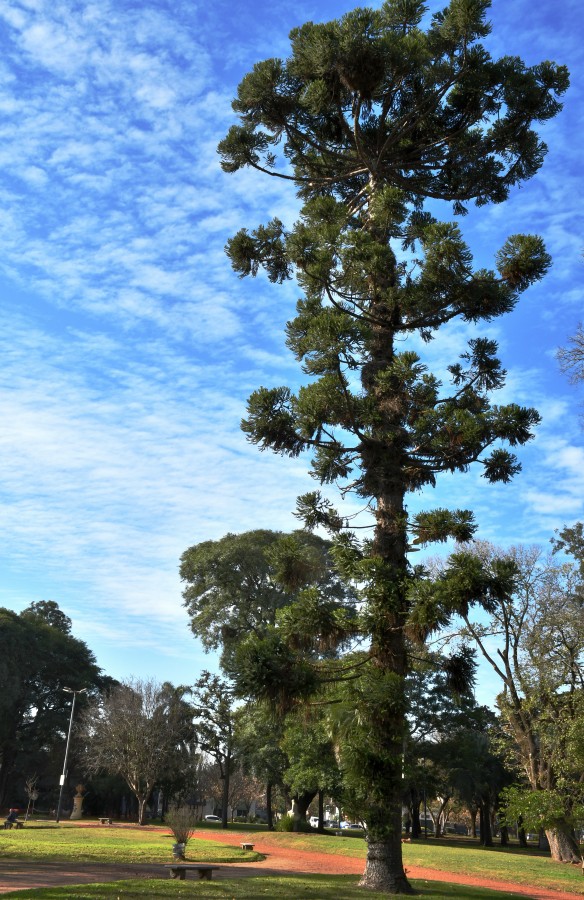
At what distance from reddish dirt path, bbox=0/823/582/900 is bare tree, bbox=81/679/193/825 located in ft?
63.2

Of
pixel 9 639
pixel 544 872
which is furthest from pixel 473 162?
pixel 9 639

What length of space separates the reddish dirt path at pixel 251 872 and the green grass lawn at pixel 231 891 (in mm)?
1137

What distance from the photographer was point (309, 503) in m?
14.0

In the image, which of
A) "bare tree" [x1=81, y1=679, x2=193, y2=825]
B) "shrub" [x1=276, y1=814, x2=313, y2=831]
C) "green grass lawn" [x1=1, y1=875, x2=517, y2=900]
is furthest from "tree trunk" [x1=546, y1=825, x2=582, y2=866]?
"bare tree" [x1=81, y1=679, x2=193, y2=825]

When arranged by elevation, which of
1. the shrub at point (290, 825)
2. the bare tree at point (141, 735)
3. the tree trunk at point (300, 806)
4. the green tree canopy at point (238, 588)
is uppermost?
the green tree canopy at point (238, 588)

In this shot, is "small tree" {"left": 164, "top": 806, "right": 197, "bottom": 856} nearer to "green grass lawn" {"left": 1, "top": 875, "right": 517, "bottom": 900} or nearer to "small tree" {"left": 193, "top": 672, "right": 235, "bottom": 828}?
"green grass lawn" {"left": 1, "top": 875, "right": 517, "bottom": 900}

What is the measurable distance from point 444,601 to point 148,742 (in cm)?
3594

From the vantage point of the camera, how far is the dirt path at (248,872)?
1314cm

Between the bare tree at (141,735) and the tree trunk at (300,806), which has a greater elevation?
the bare tree at (141,735)

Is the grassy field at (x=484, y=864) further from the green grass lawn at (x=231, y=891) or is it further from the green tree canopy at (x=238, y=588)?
the green tree canopy at (x=238, y=588)

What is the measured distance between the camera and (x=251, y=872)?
17.3 m

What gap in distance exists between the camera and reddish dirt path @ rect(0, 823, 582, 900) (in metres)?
13.1

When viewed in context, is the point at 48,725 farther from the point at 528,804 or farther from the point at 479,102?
the point at 479,102

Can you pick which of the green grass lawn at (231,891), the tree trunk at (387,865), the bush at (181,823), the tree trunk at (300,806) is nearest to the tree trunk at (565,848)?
the tree trunk at (300,806)
